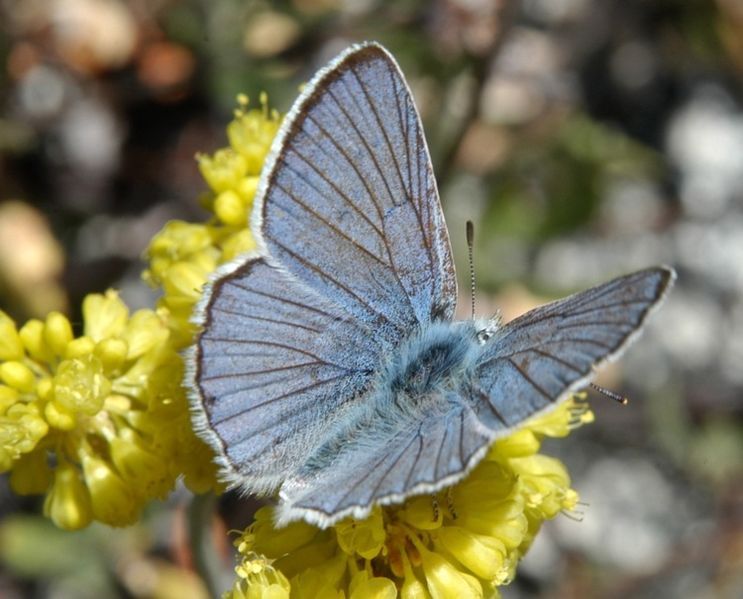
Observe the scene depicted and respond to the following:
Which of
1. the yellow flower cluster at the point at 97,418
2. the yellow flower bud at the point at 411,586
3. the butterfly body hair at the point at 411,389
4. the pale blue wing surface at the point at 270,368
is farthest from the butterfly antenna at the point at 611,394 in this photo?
the yellow flower cluster at the point at 97,418

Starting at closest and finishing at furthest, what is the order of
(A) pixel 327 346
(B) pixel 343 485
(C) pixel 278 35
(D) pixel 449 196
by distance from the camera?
(B) pixel 343 485 < (A) pixel 327 346 < (D) pixel 449 196 < (C) pixel 278 35

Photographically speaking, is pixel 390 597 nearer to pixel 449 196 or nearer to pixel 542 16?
pixel 449 196

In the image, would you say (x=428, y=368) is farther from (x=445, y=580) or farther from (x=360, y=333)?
(x=445, y=580)

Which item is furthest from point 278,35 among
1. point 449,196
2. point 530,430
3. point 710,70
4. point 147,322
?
point 530,430

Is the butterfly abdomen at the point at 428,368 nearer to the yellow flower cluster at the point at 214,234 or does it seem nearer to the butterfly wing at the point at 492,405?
the butterfly wing at the point at 492,405

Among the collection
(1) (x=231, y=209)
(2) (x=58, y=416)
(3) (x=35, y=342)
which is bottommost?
(2) (x=58, y=416)

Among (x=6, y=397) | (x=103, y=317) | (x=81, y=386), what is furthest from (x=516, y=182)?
(x=6, y=397)
